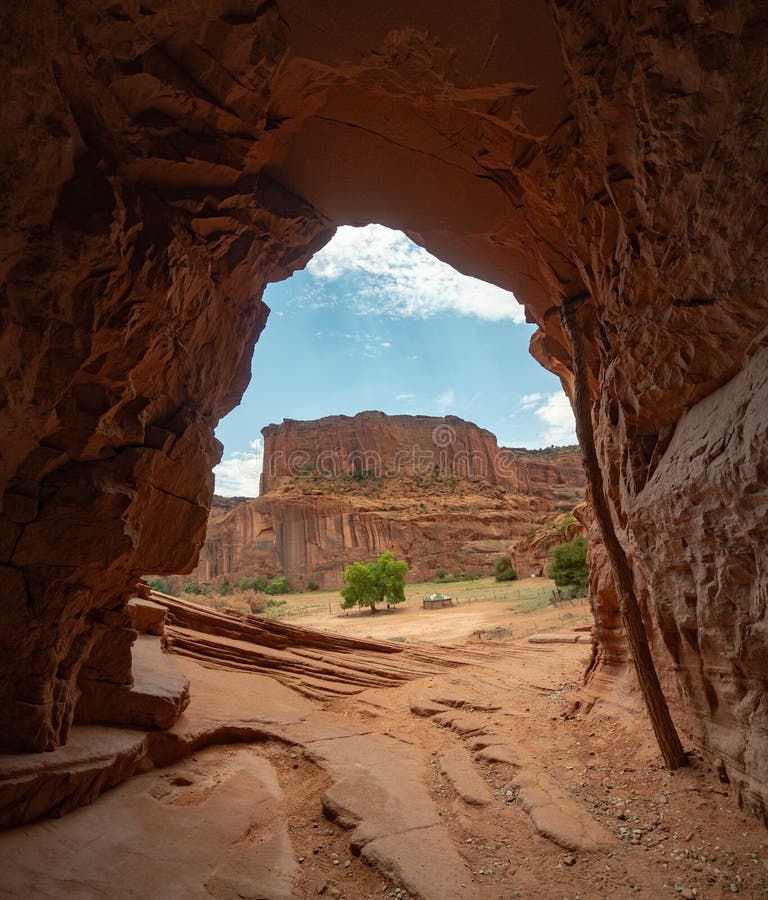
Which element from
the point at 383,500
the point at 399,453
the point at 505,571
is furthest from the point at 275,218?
the point at 399,453

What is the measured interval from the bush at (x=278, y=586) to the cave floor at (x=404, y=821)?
48.0 meters

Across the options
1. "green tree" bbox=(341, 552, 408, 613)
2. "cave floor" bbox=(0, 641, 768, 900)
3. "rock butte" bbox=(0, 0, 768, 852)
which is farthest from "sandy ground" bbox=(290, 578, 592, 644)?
"rock butte" bbox=(0, 0, 768, 852)

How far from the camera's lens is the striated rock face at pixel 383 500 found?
5938 cm

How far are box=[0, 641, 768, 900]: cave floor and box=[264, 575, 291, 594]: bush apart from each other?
4796 centimetres

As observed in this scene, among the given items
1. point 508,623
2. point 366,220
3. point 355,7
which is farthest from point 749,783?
point 508,623

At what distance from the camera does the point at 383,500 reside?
Result: 66188 millimetres

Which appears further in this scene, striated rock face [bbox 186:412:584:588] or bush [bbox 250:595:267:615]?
striated rock face [bbox 186:412:584:588]

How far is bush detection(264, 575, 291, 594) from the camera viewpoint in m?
55.2

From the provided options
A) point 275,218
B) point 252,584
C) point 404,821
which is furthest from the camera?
point 252,584

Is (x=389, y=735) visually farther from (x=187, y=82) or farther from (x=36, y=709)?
(x=187, y=82)

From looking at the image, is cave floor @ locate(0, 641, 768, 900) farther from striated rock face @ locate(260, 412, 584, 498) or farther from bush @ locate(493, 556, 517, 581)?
striated rock face @ locate(260, 412, 584, 498)

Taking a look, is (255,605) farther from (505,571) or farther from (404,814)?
(404,814)

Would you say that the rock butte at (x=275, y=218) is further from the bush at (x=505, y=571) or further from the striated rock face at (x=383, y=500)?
the striated rock face at (x=383, y=500)

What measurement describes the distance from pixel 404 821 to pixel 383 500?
60.4 meters
